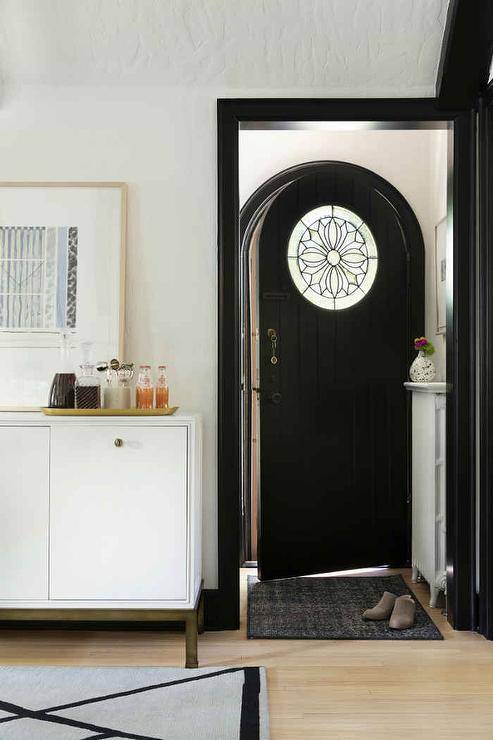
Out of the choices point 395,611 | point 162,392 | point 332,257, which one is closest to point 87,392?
point 162,392

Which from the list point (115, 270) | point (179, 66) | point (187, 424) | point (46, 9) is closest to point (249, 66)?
point (179, 66)

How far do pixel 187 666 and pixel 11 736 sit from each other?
2.21 ft

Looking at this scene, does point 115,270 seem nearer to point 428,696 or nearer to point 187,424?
point 187,424

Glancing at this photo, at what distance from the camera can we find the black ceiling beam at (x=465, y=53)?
2.53 m

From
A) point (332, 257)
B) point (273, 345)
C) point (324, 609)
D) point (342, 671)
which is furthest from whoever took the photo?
point (332, 257)

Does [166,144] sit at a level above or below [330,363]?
above

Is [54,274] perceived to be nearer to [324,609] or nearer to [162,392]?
[162,392]

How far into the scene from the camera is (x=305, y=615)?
293 centimetres

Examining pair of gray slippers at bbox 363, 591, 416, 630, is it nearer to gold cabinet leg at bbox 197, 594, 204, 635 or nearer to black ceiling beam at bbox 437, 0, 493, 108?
gold cabinet leg at bbox 197, 594, 204, 635

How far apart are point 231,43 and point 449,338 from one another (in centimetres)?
146

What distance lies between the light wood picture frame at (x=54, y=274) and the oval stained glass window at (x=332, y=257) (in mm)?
1144

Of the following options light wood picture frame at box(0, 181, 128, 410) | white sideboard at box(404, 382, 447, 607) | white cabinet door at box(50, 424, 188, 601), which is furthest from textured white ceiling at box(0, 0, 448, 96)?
white cabinet door at box(50, 424, 188, 601)

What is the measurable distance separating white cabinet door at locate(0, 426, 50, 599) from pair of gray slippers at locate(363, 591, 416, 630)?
53.3 inches

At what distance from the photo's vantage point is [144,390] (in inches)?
103
